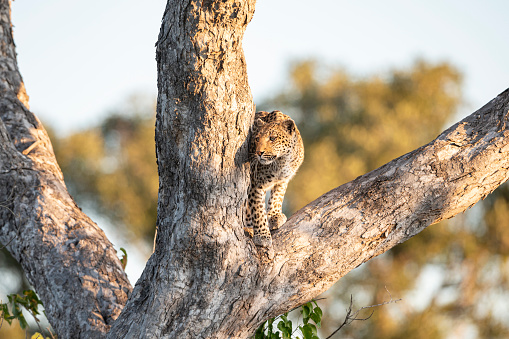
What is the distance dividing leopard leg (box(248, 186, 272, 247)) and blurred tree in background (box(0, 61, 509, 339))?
40.6 feet

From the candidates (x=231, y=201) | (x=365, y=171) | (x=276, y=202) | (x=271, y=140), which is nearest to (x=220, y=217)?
(x=231, y=201)

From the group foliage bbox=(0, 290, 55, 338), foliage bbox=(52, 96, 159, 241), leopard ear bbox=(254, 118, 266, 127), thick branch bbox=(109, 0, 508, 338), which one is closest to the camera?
thick branch bbox=(109, 0, 508, 338)

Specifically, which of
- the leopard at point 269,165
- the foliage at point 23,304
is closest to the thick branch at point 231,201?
the leopard at point 269,165

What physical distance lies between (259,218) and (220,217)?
0.77 meters

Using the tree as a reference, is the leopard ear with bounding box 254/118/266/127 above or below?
above

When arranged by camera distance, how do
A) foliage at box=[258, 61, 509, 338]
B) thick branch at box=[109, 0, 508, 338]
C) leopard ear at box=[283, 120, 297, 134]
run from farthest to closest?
foliage at box=[258, 61, 509, 338] → leopard ear at box=[283, 120, 297, 134] → thick branch at box=[109, 0, 508, 338]

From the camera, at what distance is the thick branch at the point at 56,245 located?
209 inches

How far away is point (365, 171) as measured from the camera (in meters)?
21.2

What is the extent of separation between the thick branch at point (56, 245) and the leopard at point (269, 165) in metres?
1.29

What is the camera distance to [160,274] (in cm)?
461

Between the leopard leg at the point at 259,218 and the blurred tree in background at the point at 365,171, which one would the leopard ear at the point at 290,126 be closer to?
the leopard leg at the point at 259,218

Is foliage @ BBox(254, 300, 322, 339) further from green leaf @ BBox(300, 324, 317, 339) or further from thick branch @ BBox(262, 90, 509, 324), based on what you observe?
thick branch @ BBox(262, 90, 509, 324)

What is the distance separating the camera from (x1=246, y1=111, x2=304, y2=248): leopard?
5.17 meters

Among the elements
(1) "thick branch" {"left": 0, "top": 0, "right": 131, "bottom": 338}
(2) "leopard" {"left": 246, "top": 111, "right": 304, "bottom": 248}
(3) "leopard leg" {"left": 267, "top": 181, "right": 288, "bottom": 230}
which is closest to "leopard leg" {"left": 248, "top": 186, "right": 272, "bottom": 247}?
(2) "leopard" {"left": 246, "top": 111, "right": 304, "bottom": 248}
